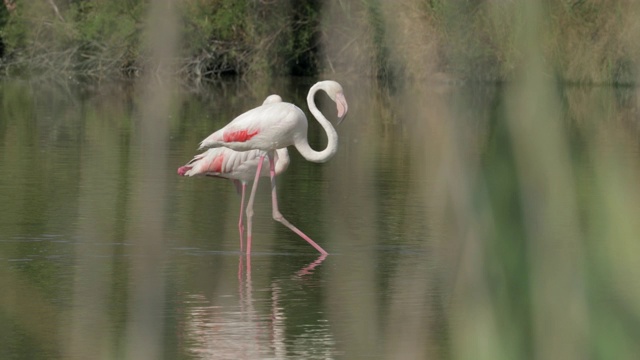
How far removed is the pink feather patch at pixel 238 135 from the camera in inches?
354

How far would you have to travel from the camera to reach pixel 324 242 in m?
9.58

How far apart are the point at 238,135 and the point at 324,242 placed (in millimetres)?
1096

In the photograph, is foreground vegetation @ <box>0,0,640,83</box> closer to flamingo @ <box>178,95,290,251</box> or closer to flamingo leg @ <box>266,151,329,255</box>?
flamingo leg @ <box>266,151,329,255</box>

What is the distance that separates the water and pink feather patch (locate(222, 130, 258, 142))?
0.71 metres

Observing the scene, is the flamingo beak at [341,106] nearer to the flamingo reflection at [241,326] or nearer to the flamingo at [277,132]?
the flamingo at [277,132]

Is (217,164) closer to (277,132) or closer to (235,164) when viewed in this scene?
(235,164)

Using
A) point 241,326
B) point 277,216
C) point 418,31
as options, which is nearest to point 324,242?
point 277,216

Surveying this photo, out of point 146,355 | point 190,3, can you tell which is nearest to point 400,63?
point 190,3

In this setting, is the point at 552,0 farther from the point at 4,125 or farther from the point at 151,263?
the point at 4,125

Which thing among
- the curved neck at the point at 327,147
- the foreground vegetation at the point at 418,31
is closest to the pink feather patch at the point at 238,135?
the curved neck at the point at 327,147

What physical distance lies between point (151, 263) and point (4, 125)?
1885 centimetres

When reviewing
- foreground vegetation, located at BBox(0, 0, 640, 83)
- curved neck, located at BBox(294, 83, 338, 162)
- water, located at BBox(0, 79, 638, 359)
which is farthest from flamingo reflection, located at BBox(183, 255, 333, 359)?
foreground vegetation, located at BBox(0, 0, 640, 83)

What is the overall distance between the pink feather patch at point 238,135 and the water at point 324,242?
0.71 meters

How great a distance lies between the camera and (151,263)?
1310mm
